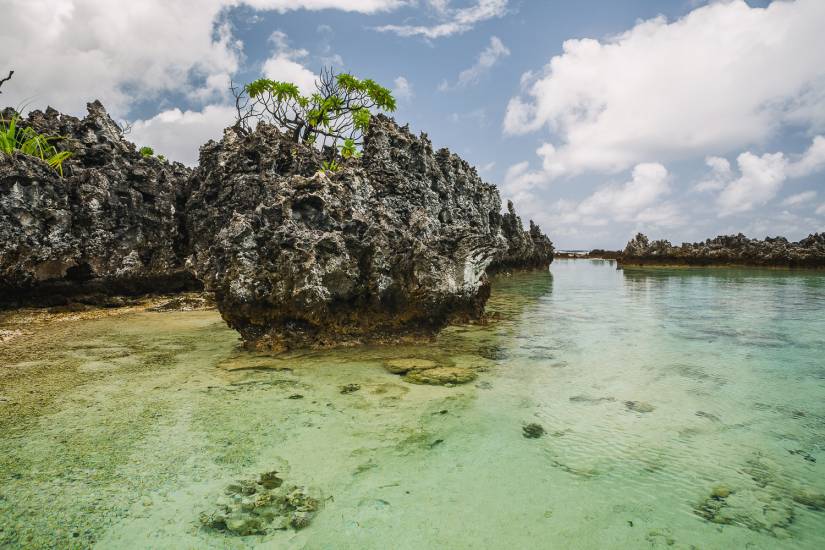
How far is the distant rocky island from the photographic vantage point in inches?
293

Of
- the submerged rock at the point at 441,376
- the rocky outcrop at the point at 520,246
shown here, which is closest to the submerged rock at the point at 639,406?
the submerged rock at the point at 441,376

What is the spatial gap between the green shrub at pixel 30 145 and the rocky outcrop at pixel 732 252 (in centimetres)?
4310

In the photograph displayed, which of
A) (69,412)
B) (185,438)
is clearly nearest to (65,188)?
(69,412)

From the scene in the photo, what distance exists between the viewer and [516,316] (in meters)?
12.2

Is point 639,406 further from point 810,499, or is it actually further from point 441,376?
point 441,376

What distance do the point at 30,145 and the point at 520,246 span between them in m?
31.5

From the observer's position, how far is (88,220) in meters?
12.0

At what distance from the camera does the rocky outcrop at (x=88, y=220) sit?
10.4m

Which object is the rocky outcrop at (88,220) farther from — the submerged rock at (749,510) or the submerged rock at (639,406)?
the submerged rock at (749,510)

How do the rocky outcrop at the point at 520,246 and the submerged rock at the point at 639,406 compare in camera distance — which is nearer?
the submerged rock at the point at 639,406

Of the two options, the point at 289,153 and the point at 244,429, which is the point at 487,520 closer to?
the point at 244,429

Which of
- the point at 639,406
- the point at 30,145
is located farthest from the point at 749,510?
the point at 30,145

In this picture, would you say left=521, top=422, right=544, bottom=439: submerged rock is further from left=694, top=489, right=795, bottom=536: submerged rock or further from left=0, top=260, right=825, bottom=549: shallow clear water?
left=694, top=489, right=795, bottom=536: submerged rock

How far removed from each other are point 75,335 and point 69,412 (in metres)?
4.62
